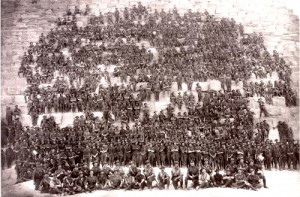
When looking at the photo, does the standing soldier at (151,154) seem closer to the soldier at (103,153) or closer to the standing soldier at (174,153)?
the standing soldier at (174,153)

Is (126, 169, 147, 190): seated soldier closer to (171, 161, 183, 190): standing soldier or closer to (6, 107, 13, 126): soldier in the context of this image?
(171, 161, 183, 190): standing soldier

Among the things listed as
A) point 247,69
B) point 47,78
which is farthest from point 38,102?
point 247,69

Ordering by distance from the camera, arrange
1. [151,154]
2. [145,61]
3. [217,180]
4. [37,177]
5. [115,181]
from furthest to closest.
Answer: [145,61] < [151,154] < [217,180] < [115,181] < [37,177]

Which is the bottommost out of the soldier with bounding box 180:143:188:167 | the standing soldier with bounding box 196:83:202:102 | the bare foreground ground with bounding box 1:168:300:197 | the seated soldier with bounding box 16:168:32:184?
the bare foreground ground with bounding box 1:168:300:197

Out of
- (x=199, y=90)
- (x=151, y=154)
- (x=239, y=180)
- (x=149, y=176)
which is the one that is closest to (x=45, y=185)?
(x=149, y=176)

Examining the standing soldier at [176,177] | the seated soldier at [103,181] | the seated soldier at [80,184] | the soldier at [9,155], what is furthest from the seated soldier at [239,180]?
the soldier at [9,155]

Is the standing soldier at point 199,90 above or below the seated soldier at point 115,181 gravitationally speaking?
above

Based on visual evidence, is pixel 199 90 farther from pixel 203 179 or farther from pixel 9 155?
pixel 9 155

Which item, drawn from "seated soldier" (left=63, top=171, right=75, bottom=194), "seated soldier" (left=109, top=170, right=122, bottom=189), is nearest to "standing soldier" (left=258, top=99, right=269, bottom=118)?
"seated soldier" (left=109, top=170, right=122, bottom=189)

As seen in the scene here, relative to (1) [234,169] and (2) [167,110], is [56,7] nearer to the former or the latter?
(2) [167,110]
